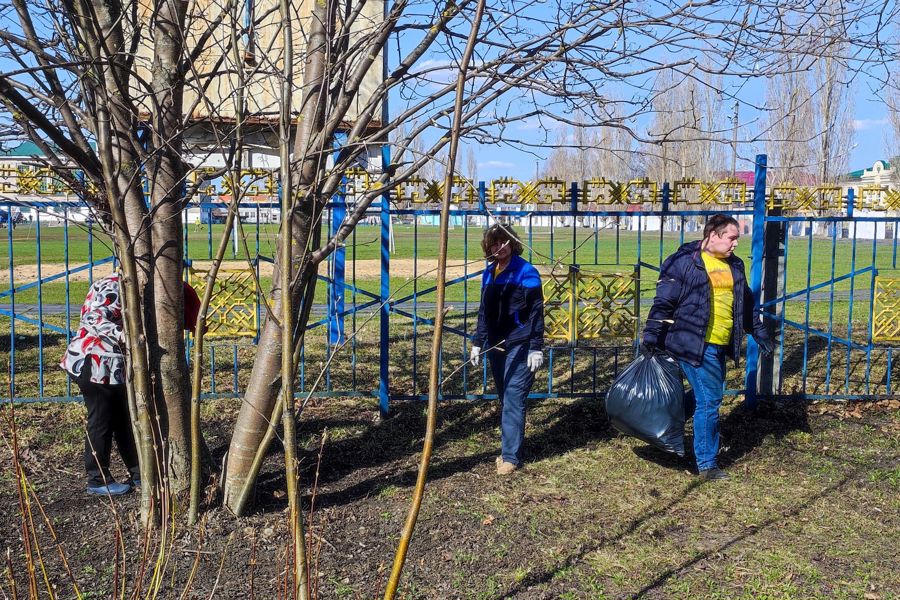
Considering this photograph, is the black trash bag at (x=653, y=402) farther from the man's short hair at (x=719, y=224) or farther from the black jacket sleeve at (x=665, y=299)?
the man's short hair at (x=719, y=224)

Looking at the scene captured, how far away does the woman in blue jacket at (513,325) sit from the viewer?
473 cm

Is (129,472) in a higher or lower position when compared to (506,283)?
lower

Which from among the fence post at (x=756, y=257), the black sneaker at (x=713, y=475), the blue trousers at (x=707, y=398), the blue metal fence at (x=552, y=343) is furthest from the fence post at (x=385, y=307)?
the fence post at (x=756, y=257)

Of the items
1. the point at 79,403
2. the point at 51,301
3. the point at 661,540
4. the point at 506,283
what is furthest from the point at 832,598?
the point at 51,301

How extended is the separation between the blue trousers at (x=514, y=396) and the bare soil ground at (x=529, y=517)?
183 millimetres

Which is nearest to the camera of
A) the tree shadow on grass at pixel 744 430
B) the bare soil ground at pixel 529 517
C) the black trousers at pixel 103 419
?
the bare soil ground at pixel 529 517

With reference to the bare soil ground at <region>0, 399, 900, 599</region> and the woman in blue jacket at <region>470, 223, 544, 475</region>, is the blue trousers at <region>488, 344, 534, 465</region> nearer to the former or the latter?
the woman in blue jacket at <region>470, 223, 544, 475</region>

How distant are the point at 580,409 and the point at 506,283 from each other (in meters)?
1.83

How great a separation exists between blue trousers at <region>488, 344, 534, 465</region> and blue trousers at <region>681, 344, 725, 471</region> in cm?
91

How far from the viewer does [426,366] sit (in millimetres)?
7441

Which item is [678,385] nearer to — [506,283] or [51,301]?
[506,283]

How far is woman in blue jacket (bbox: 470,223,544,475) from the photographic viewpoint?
4.73 m

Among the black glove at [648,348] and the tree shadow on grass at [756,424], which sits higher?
the black glove at [648,348]

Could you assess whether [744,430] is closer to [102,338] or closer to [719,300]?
[719,300]
